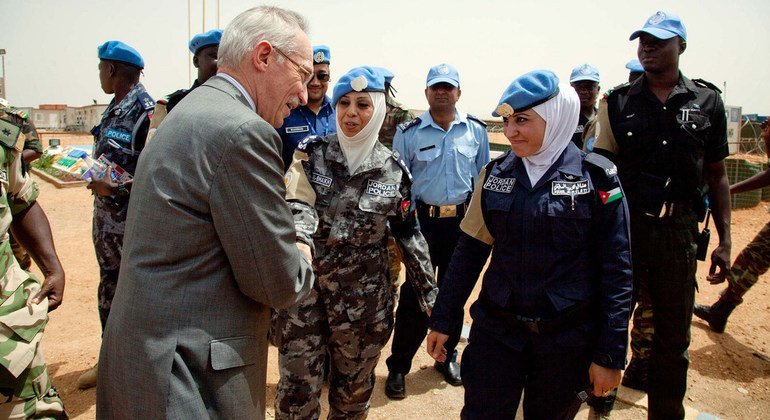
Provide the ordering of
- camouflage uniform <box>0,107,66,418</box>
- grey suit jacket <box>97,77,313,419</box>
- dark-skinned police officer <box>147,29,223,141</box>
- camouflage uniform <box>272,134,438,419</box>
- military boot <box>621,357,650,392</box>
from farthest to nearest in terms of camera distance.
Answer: military boot <box>621,357,650,392</box> → dark-skinned police officer <box>147,29,223,141</box> → camouflage uniform <box>272,134,438,419</box> → camouflage uniform <box>0,107,66,418</box> → grey suit jacket <box>97,77,313,419</box>

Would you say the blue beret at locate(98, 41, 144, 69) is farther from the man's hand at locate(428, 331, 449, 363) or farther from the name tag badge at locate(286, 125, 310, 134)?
the man's hand at locate(428, 331, 449, 363)

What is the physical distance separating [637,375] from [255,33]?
377cm

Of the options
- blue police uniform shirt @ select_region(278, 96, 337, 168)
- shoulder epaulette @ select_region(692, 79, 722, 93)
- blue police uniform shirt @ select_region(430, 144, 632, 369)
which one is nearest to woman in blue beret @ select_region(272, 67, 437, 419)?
blue police uniform shirt @ select_region(430, 144, 632, 369)

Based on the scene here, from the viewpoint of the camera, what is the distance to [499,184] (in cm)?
239

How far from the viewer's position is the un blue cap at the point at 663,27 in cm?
313

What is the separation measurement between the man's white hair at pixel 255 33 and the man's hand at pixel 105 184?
2.29 m

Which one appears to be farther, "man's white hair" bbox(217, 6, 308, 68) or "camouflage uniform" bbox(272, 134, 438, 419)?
"camouflage uniform" bbox(272, 134, 438, 419)

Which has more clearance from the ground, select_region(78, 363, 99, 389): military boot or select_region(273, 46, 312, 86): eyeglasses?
select_region(273, 46, 312, 86): eyeglasses

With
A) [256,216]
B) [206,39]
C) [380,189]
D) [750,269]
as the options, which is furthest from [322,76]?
[750,269]

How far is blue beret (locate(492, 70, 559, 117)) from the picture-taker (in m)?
2.23

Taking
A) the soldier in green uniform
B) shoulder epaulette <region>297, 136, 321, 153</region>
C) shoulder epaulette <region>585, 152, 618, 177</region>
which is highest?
shoulder epaulette <region>585, 152, 618, 177</region>

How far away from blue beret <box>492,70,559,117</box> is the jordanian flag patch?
475 mm

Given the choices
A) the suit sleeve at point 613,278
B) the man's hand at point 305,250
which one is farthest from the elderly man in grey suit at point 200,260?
the suit sleeve at point 613,278

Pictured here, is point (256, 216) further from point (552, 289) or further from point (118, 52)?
point (118, 52)
